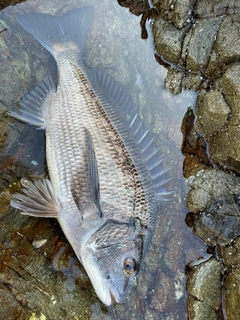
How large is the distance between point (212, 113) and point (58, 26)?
2.44m

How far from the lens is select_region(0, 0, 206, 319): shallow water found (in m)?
3.91

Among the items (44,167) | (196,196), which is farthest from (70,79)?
(196,196)

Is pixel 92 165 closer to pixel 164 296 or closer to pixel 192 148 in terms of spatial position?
pixel 192 148

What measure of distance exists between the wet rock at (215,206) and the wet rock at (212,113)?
1.88 ft

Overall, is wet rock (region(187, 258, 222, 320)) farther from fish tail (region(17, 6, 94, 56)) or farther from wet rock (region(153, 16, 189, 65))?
fish tail (region(17, 6, 94, 56))

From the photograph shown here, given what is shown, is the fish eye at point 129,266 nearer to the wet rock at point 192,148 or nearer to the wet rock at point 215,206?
the wet rock at point 215,206

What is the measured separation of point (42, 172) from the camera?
14.6 feet

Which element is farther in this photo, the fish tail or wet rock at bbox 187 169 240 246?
the fish tail

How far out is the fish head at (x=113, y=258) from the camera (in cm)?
345

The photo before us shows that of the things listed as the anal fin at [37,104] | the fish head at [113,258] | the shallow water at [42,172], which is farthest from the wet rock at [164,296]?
the anal fin at [37,104]

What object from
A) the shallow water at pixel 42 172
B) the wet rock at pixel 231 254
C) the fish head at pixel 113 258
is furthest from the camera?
the wet rock at pixel 231 254

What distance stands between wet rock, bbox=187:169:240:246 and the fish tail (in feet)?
8.41

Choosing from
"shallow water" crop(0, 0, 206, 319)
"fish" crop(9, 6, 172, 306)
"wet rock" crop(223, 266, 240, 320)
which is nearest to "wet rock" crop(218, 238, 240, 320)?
"wet rock" crop(223, 266, 240, 320)

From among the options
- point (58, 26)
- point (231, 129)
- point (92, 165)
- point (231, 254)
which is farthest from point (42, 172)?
point (231, 254)
